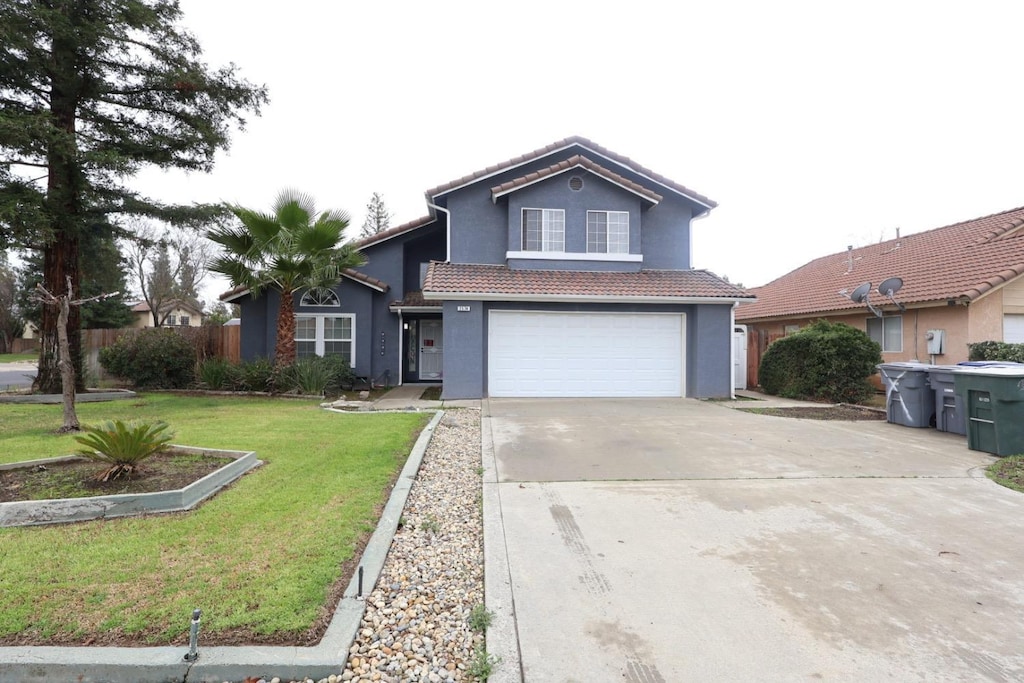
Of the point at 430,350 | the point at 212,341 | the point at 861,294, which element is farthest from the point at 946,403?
the point at 212,341

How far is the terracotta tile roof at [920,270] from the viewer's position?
13344 millimetres

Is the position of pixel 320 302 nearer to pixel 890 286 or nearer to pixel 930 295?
pixel 890 286

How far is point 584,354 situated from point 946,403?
7.16 metres

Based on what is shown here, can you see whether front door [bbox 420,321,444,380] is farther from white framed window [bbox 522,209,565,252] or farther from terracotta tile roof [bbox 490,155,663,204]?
terracotta tile roof [bbox 490,155,663,204]

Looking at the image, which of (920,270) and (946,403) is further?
(920,270)

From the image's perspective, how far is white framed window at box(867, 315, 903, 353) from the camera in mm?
15047

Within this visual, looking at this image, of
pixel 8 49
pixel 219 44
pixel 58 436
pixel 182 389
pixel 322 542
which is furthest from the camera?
pixel 182 389

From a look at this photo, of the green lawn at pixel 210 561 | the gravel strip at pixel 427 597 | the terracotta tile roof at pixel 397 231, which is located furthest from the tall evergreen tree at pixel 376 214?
the gravel strip at pixel 427 597

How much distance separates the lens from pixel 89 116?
41.4ft

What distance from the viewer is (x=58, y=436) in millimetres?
7355

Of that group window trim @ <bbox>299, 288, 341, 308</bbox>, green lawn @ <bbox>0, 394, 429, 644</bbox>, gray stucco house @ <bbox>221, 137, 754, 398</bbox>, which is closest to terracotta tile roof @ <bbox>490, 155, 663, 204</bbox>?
gray stucco house @ <bbox>221, 137, 754, 398</bbox>

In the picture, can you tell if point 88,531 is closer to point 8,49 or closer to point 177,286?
point 8,49

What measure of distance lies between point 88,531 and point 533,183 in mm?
11874

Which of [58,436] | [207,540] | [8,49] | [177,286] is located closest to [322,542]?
[207,540]
